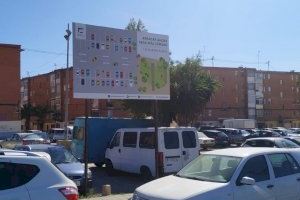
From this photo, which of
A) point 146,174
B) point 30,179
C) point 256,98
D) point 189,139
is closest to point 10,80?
point 256,98

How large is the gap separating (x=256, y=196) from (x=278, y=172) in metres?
0.93

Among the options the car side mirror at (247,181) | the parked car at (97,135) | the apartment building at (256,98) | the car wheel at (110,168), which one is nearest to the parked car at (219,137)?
the parked car at (97,135)

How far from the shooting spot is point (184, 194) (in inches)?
320

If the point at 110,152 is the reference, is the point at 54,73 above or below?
above

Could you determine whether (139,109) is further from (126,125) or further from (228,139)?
(126,125)

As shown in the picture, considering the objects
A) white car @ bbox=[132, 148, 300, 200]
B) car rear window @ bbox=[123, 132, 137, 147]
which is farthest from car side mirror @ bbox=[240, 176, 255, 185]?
car rear window @ bbox=[123, 132, 137, 147]

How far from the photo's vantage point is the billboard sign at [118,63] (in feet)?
48.7

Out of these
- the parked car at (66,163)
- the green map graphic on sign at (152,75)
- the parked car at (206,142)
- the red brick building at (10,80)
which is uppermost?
the red brick building at (10,80)

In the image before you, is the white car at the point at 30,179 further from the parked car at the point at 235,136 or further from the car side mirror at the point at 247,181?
the parked car at the point at 235,136

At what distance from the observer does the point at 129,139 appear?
63.8 feet

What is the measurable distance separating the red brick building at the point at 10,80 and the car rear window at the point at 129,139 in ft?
180

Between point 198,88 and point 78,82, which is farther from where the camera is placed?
point 198,88

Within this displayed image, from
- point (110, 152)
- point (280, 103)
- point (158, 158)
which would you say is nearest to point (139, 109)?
point (110, 152)

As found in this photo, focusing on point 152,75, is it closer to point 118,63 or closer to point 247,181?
point 118,63
